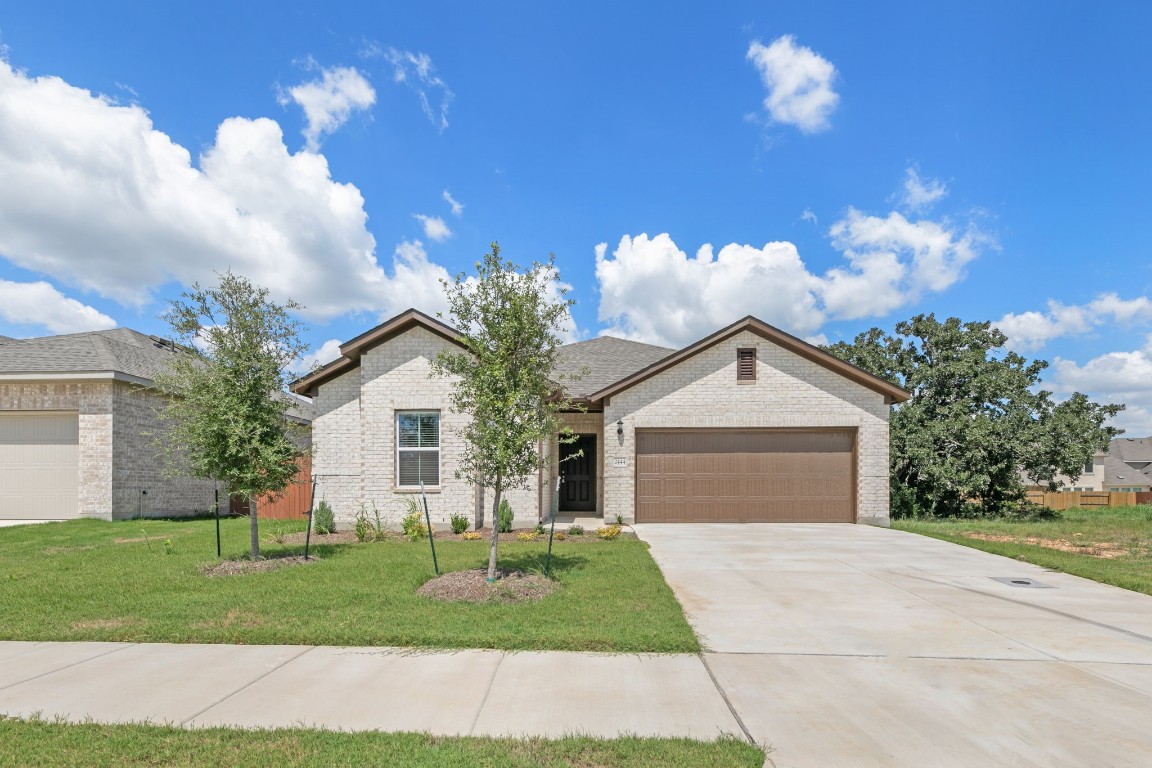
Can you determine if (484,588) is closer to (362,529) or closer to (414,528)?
(414,528)

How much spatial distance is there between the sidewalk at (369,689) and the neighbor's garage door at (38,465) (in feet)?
43.7

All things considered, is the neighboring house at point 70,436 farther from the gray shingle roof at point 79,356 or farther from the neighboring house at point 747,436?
the neighboring house at point 747,436

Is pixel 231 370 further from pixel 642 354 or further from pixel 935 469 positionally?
pixel 935 469

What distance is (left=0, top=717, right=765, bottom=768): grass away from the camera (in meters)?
3.68

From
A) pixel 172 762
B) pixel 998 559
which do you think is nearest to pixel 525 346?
pixel 172 762

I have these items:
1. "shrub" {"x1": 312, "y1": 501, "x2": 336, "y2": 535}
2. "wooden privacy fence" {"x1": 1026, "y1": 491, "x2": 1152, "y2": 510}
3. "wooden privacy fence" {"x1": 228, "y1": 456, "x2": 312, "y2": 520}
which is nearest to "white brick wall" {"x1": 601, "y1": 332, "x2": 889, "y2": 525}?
"shrub" {"x1": 312, "y1": 501, "x2": 336, "y2": 535}

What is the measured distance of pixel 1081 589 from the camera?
8.58m

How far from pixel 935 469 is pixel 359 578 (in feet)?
52.8

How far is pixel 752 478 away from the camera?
16109mm

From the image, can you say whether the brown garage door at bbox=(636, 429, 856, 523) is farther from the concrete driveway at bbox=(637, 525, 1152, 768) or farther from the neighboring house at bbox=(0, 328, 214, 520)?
the neighboring house at bbox=(0, 328, 214, 520)

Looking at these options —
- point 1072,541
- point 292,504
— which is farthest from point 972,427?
point 292,504

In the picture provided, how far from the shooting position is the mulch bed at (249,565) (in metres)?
9.27

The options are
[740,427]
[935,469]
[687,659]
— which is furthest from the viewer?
[935,469]

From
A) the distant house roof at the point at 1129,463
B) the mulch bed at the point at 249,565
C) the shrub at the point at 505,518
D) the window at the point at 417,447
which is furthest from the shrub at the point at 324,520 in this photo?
the distant house roof at the point at 1129,463
